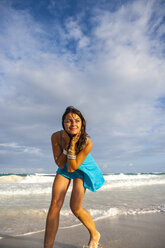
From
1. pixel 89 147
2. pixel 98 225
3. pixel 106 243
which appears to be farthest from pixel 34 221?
pixel 89 147

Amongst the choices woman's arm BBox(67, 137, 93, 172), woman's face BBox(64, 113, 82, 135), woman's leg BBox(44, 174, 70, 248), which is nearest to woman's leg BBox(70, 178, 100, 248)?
woman's leg BBox(44, 174, 70, 248)

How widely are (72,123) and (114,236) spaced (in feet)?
7.23

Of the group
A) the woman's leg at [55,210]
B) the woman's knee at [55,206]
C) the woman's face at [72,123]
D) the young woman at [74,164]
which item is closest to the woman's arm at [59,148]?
the young woman at [74,164]

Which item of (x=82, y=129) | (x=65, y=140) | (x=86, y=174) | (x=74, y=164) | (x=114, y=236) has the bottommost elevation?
(x=114, y=236)

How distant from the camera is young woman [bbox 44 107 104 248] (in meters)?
2.93

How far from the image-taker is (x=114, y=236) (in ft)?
12.0

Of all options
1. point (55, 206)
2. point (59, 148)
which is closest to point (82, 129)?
point (59, 148)

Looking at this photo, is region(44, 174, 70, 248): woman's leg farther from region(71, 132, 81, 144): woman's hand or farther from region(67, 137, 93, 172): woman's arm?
region(71, 132, 81, 144): woman's hand

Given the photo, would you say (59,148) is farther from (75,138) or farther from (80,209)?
(80,209)

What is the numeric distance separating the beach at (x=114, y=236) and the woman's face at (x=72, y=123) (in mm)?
1856

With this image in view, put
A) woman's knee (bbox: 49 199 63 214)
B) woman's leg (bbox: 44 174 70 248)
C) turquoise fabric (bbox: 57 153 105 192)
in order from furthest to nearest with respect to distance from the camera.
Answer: turquoise fabric (bbox: 57 153 105 192)
woman's knee (bbox: 49 199 63 214)
woman's leg (bbox: 44 174 70 248)

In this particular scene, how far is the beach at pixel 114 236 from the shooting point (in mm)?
3264

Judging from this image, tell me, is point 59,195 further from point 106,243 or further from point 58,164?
point 106,243

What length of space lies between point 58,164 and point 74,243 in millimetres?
1422
